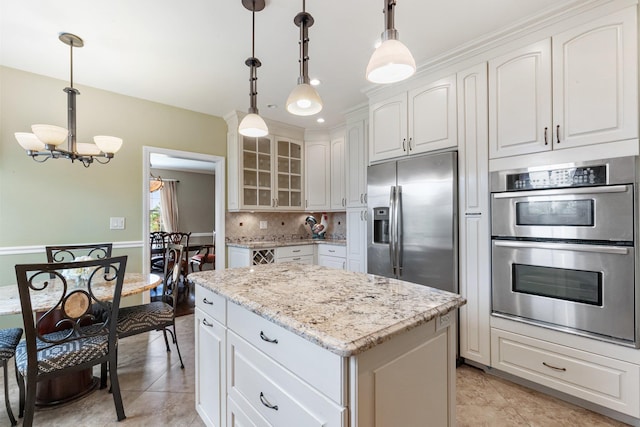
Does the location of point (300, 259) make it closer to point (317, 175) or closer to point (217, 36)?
point (317, 175)

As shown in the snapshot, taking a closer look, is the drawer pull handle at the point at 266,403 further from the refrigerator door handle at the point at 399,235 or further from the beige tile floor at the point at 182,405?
the refrigerator door handle at the point at 399,235

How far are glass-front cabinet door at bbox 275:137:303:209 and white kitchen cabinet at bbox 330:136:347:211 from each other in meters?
0.55

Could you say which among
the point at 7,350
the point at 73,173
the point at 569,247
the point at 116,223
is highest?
the point at 73,173

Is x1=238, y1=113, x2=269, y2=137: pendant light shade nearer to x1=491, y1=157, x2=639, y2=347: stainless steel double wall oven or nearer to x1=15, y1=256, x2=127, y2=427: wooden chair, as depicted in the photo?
x1=15, y1=256, x2=127, y2=427: wooden chair

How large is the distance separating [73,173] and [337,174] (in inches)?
127

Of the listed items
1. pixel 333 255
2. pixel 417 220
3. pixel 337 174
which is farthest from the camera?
pixel 337 174

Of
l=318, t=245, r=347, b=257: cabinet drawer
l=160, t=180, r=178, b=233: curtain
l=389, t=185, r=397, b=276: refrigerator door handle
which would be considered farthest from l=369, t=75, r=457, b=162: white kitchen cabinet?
l=160, t=180, r=178, b=233: curtain

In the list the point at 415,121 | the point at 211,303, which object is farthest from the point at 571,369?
the point at 211,303

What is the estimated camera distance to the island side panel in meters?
0.86

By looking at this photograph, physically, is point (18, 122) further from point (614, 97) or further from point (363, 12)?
point (614, 97)

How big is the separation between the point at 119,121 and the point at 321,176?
8.95 feet

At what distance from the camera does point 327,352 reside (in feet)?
2.81

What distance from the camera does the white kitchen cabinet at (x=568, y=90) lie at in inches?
66.6

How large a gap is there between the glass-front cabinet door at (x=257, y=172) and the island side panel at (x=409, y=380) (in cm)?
331
